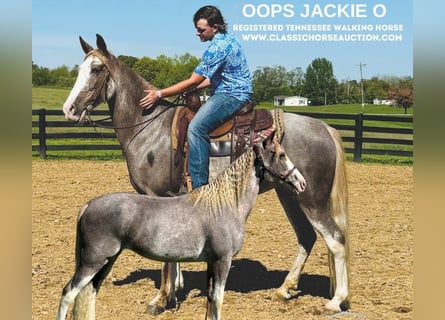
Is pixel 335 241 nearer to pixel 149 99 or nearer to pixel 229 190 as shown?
pixel 229 190

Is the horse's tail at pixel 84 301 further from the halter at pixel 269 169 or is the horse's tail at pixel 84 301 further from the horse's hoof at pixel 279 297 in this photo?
the horse's hoof at pixel 279 297

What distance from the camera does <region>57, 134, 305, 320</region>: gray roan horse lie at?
4.25 metres

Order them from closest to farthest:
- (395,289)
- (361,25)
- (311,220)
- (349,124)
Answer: (311,220) < (395,289) < (361,25) < (349,124)

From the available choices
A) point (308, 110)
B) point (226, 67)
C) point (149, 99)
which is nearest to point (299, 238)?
point (226, 67)

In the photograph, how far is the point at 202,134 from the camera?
17.2 feet

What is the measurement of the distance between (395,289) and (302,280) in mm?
1103

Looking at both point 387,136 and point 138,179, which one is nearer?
point 138,179

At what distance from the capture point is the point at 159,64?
6859mm

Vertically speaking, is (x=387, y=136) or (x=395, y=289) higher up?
(x=387, y=136)

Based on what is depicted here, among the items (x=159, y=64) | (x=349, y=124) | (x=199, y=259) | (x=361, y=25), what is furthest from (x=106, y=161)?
(x=199, y=259)

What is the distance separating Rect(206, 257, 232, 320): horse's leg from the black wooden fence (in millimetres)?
7325

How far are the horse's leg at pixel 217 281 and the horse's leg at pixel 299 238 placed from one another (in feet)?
5.19

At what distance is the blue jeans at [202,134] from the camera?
5.21 m

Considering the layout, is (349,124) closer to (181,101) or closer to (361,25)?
(361,25)
